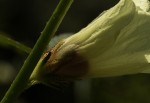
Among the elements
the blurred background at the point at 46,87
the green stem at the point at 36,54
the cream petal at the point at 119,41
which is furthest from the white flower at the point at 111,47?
the blurred background at the point at 46,87

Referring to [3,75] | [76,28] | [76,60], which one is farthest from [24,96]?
[76,60]

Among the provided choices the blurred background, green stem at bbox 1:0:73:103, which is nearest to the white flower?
green stem at bbox 1:0:73:103

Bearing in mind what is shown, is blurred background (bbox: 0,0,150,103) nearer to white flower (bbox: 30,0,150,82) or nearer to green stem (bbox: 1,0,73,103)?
white flower (bbox: 30,0,150,82)

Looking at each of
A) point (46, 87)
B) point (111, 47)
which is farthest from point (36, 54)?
point (46, 87)

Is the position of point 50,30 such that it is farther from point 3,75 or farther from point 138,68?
point 3,75

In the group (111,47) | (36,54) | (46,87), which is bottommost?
(36,54)

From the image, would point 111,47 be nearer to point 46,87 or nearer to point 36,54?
point 36,54
